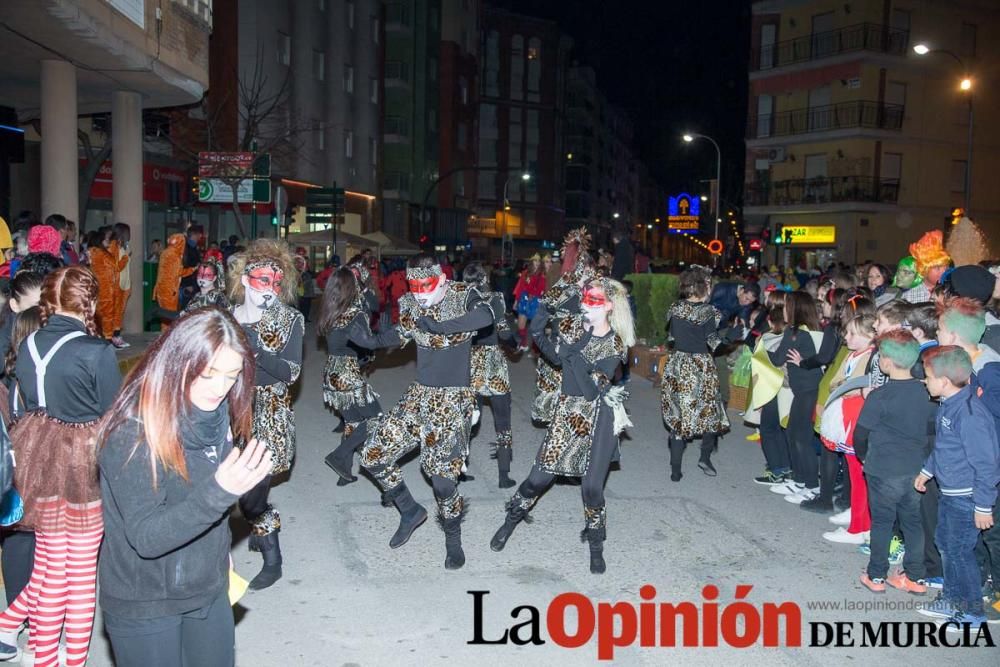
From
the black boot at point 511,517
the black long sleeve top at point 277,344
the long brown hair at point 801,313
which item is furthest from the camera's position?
the long brown hair at point 801,313

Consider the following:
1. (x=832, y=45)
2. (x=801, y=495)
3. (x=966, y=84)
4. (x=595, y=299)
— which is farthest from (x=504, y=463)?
(x=832, y=45)

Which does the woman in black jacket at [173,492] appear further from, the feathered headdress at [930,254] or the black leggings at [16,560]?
the feathered headdress at [930,254]

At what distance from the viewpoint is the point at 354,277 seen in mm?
8156

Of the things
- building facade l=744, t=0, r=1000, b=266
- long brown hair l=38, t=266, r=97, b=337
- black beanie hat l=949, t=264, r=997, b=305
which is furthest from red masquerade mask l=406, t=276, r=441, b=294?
building facade l=744, t=0, r=1000, b=266

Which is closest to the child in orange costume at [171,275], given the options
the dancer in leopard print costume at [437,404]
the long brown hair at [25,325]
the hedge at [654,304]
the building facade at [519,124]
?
the hedge at [654,304]

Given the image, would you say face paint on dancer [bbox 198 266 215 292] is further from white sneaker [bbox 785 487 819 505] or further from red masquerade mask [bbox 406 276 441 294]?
white sneaker [bbox 785 487 819 505]

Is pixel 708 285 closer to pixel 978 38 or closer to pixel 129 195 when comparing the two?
pixel 129 195

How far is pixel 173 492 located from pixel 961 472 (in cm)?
445

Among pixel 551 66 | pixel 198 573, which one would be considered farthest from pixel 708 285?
pixel 551 66

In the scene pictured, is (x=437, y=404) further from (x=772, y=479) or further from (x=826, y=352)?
(x=772, y=479)

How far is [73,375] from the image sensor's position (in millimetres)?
4090

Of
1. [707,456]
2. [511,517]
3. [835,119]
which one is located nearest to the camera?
[511,517]

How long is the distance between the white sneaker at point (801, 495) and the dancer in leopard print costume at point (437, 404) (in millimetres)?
3357

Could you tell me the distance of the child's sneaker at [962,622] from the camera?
5191 mm
